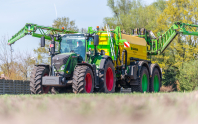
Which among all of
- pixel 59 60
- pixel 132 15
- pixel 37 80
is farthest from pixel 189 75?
pixel 37 80

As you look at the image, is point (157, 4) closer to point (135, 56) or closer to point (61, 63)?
point (135, 56)

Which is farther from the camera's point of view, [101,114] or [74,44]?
[74,44]

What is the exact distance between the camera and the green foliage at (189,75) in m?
33.9

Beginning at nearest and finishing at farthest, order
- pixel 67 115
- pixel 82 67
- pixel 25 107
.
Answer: pixel 67 115 < pixel 25 107 < pixel 82 67

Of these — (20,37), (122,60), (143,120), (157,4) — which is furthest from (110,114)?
(157,4)

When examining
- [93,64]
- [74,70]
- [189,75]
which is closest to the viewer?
[74,70]

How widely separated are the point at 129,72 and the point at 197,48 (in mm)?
20307

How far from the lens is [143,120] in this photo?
4742mm

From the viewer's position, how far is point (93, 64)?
13.8m

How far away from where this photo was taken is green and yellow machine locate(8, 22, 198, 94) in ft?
41.8

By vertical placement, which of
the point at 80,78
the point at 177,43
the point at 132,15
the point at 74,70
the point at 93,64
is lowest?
the point at 80,78

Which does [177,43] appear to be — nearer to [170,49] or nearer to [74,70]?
[170,49]

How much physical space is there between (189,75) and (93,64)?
75.3ft

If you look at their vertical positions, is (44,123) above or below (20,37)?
below
